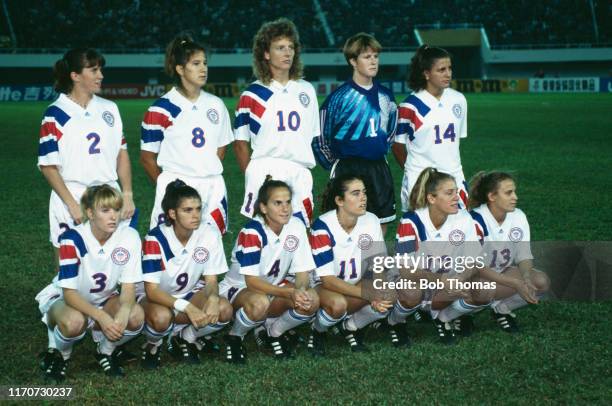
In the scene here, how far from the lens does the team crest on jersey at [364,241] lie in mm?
5348

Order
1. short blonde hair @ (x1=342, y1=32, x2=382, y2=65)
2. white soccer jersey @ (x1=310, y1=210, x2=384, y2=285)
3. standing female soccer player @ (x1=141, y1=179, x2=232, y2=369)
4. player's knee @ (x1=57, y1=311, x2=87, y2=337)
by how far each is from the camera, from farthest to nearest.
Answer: short blonde hair @ (x1=342, y1=32, x2=382, y2=65) → white soccer jersey @ (x1=310, y1=210, x2=384, y2=285) → standing female soccer player @ (x1=141, y1=179, x2=232, y2=369) → player's knee @ (x1=57, y1=311, x2=87, y2=337)

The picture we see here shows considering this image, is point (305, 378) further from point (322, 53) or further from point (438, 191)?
point (322, 53)

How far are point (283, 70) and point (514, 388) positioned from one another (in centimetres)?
270

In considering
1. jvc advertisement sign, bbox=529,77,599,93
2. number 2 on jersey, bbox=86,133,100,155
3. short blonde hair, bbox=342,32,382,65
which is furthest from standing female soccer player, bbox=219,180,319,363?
jvc advertisement sign, bbox=529,77,599,93

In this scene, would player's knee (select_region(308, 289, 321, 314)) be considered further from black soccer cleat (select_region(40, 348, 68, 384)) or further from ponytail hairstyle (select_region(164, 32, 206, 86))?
ponytail hairstyle (select_region(164, 32, 206, 86))

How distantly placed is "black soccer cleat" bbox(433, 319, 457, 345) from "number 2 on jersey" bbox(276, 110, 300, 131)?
1.64 meters

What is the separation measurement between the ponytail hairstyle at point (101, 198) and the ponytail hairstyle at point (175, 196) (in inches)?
11.2

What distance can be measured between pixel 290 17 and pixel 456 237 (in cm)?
4832

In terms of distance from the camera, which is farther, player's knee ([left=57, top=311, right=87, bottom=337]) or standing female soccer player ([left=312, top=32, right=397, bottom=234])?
standing female soccer player ([left=312, top=32, right=397, bottom=234])

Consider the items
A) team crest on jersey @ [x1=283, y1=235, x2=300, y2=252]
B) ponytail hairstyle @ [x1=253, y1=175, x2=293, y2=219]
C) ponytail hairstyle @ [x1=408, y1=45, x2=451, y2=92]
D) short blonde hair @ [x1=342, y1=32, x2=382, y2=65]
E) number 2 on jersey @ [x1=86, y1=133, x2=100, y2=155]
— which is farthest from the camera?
ponytail hairstyle @ [x1=408, y1=45, x2=451, y2=92]

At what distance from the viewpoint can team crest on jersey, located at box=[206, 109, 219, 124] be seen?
221 inches

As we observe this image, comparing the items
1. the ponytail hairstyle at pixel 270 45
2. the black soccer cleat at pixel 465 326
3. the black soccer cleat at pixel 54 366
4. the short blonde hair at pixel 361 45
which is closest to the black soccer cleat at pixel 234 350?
the black soccer cleat at pixel 54 366

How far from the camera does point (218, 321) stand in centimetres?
494

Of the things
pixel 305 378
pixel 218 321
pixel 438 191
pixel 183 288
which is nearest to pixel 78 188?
pixel 183 288
